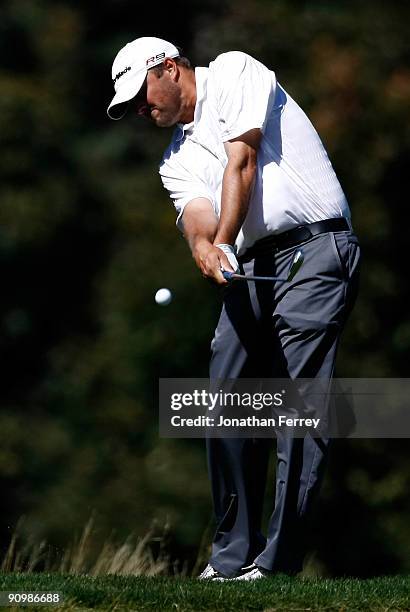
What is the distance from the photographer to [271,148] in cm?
548

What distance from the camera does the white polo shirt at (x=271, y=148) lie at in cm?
541

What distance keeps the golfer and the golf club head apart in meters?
0.03

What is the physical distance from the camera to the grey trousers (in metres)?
5.29

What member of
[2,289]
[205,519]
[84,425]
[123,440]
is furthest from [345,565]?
[2,289]

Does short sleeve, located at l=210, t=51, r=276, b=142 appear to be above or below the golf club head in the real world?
above

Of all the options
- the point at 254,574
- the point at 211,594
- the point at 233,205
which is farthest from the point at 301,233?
the point at 211,594

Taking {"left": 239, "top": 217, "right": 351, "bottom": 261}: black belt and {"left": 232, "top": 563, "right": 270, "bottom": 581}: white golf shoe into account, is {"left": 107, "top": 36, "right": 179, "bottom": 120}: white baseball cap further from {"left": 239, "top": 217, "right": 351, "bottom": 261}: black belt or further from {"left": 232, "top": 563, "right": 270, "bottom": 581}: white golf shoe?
{"left": 232, "top": 563, "right": 270, "bottom": 581}: white golf shoe

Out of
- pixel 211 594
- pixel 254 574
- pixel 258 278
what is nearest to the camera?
pixel 211 594

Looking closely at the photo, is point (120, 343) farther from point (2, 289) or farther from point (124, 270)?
point (2, 289)

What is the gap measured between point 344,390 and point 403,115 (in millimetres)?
8401

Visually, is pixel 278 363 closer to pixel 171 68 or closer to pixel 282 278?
pixel 282 278

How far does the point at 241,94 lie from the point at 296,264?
2.20 ft

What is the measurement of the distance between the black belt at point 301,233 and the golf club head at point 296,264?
8 centimetres

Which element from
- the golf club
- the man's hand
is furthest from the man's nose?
the golf club
